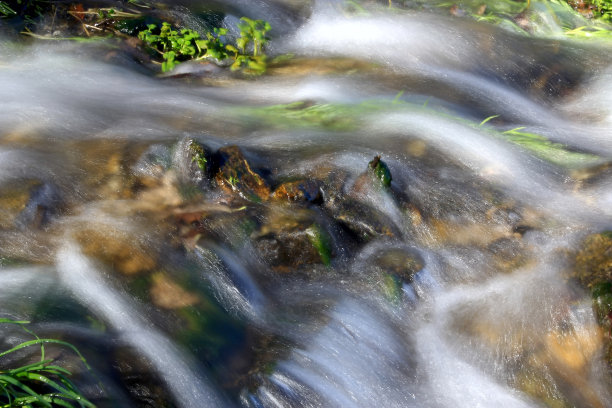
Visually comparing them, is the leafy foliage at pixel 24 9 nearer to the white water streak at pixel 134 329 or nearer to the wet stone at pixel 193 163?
the wet stone at pixel 193 163

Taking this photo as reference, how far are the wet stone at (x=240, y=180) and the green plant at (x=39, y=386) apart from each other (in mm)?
1662

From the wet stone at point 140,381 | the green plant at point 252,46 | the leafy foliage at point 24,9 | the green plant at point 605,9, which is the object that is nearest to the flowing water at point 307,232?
the wet stone at point 140,381

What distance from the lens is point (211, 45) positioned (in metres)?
5.78

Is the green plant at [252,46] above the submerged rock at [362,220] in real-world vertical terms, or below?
above

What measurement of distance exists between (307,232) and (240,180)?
0.67 meters

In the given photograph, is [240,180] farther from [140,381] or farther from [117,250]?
[140,381]

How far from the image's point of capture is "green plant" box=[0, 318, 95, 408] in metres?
2.43

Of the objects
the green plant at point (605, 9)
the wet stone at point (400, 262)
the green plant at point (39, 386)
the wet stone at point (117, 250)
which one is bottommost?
the wet stone at point (117, 250)

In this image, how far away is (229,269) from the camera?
3551 millimetres

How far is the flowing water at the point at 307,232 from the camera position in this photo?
3111mm


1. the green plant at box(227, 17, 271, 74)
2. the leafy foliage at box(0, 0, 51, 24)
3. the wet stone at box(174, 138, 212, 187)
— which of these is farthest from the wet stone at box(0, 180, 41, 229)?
the leafy foliage at box(0, 0, 51, 24)

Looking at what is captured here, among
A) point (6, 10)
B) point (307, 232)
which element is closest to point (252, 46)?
point (6, 10)

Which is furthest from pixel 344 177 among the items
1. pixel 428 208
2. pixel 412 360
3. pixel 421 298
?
pixel 412 360

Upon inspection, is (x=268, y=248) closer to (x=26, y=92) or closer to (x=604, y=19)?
(x=26, y=92)
